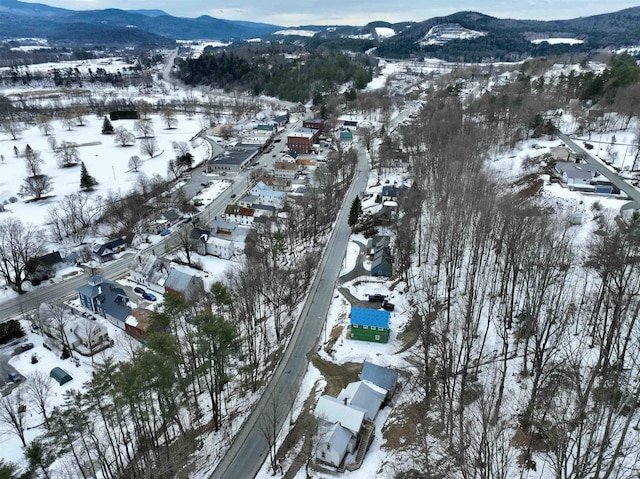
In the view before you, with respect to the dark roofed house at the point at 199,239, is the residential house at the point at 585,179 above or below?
above

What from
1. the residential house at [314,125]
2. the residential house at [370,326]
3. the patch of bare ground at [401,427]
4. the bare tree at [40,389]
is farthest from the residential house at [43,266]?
the residential house at [314,125]

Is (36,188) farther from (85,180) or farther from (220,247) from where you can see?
(220,247)

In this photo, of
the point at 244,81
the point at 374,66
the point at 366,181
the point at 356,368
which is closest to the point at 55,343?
the point at 356,368

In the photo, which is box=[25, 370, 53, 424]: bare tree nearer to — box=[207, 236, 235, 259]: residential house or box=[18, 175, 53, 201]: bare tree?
box=[207, 236, 235, 259]: residential house

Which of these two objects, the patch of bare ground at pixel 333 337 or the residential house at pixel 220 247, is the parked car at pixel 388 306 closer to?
the patch of bare ground at pixel 333 337

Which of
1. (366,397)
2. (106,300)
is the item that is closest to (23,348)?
(106,300)

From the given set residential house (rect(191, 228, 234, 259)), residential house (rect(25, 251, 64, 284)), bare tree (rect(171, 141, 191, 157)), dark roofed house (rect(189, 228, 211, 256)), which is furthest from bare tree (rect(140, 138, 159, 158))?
residential house (rect(25, 251, 64, 284))

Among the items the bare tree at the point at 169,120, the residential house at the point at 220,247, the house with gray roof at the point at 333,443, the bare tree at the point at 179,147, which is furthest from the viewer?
the bare tree at the point at 169,120
